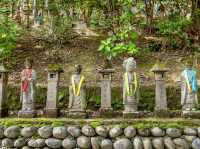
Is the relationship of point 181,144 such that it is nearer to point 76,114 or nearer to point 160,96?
point 160,96

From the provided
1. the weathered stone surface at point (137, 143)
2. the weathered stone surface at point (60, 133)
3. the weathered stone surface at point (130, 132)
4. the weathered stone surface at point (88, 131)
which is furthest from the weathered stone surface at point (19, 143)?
the weathered stone surface at point (137, 143)

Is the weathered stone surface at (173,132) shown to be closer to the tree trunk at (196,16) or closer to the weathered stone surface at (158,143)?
the weathered stone surface at (158,143)

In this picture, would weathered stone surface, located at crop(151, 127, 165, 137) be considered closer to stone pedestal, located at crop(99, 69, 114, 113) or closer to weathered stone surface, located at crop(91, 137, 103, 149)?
weathered stone surface, located at crop(91, 137, 103, 149)

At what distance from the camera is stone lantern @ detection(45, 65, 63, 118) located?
10234 millimetres

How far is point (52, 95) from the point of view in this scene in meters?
10.4

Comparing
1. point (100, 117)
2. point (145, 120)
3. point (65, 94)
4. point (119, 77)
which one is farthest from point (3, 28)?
point (145, 120)

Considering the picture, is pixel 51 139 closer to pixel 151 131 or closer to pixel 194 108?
pixel 151 131

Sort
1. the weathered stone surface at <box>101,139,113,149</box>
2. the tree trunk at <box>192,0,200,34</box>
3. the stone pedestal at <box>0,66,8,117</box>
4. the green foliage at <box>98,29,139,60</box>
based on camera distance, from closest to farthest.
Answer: the weathered stone surface at <box>101,139,113,149</box>
the stone pedestal at <box>0,66,8,117</box>
the green foliage at <box>98,29,139,60</box>
the tree trunk at <box>192,0,200,34</box>

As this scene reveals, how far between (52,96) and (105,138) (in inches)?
81.4

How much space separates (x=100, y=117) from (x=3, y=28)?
4.99 metres

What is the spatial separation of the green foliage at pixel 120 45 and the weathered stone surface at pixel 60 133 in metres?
3.40

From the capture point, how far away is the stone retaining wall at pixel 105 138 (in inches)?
349

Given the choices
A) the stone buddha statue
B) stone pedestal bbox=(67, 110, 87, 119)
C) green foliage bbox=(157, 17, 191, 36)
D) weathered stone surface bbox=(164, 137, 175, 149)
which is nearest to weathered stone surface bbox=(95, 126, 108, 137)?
stone pedestal bbox=(67, 110, 87, 119)

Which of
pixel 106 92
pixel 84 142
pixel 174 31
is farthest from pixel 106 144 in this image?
pixel 174 31
